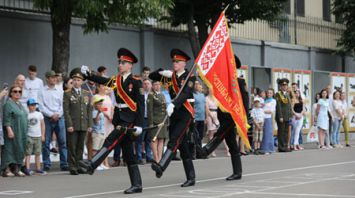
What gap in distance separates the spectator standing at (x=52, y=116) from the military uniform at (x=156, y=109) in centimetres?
242

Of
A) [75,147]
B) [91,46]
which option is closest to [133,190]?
[75,147]

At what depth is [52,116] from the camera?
16812 mm

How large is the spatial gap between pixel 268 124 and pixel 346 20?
13.2 m

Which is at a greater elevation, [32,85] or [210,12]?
[210,12]

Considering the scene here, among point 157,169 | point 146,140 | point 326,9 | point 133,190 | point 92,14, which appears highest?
point 326,9

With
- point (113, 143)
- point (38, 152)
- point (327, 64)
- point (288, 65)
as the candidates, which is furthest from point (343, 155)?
point (327, 64)

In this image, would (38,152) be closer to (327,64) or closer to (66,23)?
(66,23)

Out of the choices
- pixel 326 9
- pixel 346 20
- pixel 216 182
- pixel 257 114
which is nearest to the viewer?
pixel 216 182

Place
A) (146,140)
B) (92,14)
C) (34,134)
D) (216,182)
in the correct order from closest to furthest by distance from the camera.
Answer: (216,182) < (34,134) < (92,14) < (146,140)

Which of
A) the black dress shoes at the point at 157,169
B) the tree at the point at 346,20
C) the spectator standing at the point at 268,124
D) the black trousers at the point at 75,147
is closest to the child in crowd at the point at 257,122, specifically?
the spectator standing at the point at 268,124

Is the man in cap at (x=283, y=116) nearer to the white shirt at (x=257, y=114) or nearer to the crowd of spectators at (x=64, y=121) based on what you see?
the crowd of spectators at (x=64, y=121)

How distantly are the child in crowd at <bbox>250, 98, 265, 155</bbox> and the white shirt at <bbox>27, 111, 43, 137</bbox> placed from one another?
25.1 feet

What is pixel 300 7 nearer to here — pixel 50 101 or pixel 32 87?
pixel 32 87

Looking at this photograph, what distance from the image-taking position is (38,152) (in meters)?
16.2
